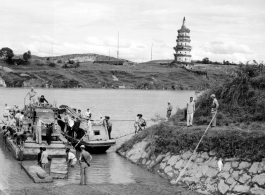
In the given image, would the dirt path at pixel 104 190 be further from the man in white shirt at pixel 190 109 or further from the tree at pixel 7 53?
the tree at pixel 7 53

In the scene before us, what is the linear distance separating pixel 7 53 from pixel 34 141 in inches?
5043

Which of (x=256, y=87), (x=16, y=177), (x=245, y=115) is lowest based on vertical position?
(x=16, y=177)

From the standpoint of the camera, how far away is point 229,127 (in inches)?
792

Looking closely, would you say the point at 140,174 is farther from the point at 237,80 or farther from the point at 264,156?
the point at 237,80

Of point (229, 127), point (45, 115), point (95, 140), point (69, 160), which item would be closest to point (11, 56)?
point (45, 115)

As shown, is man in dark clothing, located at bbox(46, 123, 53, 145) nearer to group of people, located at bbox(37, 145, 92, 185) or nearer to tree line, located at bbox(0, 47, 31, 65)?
group of people, located at bbox(37, 145, 92, 185)

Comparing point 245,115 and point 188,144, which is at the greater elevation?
point 245,115

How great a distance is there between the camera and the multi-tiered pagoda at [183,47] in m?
172

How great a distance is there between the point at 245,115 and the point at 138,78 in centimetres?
13078

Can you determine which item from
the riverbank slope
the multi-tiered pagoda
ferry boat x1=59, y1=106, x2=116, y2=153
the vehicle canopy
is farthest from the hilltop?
the riverbank slope

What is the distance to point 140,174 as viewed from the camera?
20.6 metres

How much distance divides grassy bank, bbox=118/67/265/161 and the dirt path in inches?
108

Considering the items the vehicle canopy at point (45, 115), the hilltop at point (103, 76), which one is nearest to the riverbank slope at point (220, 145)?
the vehicle canopy at point (45, 115)

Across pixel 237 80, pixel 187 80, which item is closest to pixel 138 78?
pixel 187 80
